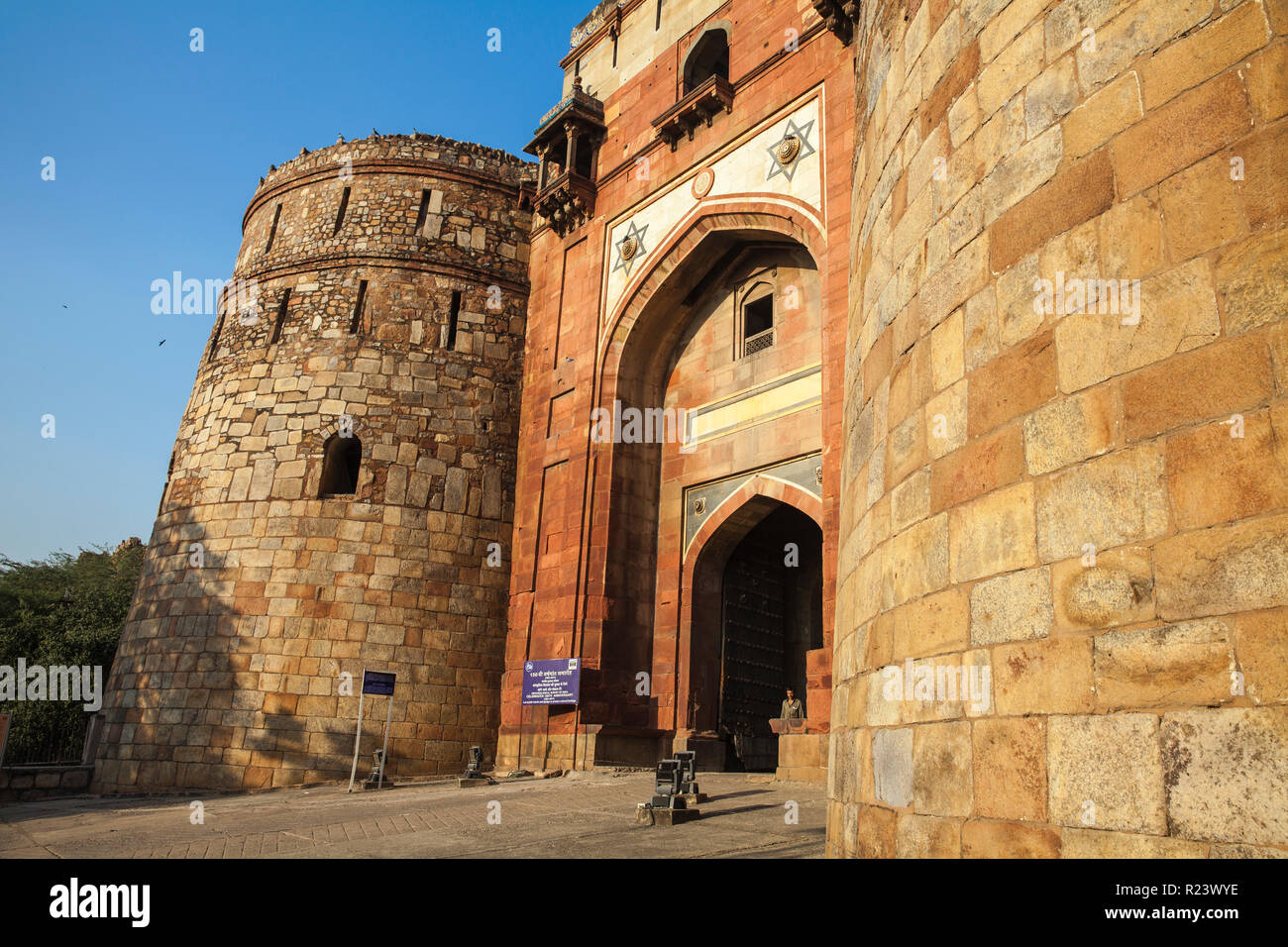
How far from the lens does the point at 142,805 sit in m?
11.0

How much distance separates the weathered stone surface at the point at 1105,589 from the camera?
2617mm

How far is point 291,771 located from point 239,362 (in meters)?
6.87

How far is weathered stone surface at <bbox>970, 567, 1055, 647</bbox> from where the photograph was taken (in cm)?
294

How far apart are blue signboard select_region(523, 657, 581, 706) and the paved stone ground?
1111 millimetres

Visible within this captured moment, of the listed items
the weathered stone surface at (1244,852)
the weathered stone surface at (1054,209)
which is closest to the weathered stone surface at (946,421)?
the weathered stone surface at (1054,209)

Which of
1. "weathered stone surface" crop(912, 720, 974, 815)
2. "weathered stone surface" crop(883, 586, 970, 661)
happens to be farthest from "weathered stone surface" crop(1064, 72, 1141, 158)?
"weathered stone surface" crop(912, 720, 974, 815)

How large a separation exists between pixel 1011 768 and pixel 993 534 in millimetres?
804

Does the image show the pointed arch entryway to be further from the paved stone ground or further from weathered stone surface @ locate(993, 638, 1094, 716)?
weathered stone surface @ locate(993, 638, 1094, 716)

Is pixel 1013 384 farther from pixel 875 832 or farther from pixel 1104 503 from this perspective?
pixel 875 832

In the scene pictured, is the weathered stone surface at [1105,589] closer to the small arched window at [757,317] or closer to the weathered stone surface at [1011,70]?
the weathered stone surface at [1011,70]

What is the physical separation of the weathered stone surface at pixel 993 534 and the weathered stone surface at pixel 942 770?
566 mm

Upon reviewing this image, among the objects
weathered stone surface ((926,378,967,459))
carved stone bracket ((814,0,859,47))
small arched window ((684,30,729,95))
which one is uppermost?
small arched window ((684,30,729,95))

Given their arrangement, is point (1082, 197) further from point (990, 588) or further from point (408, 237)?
point (408, 237)
